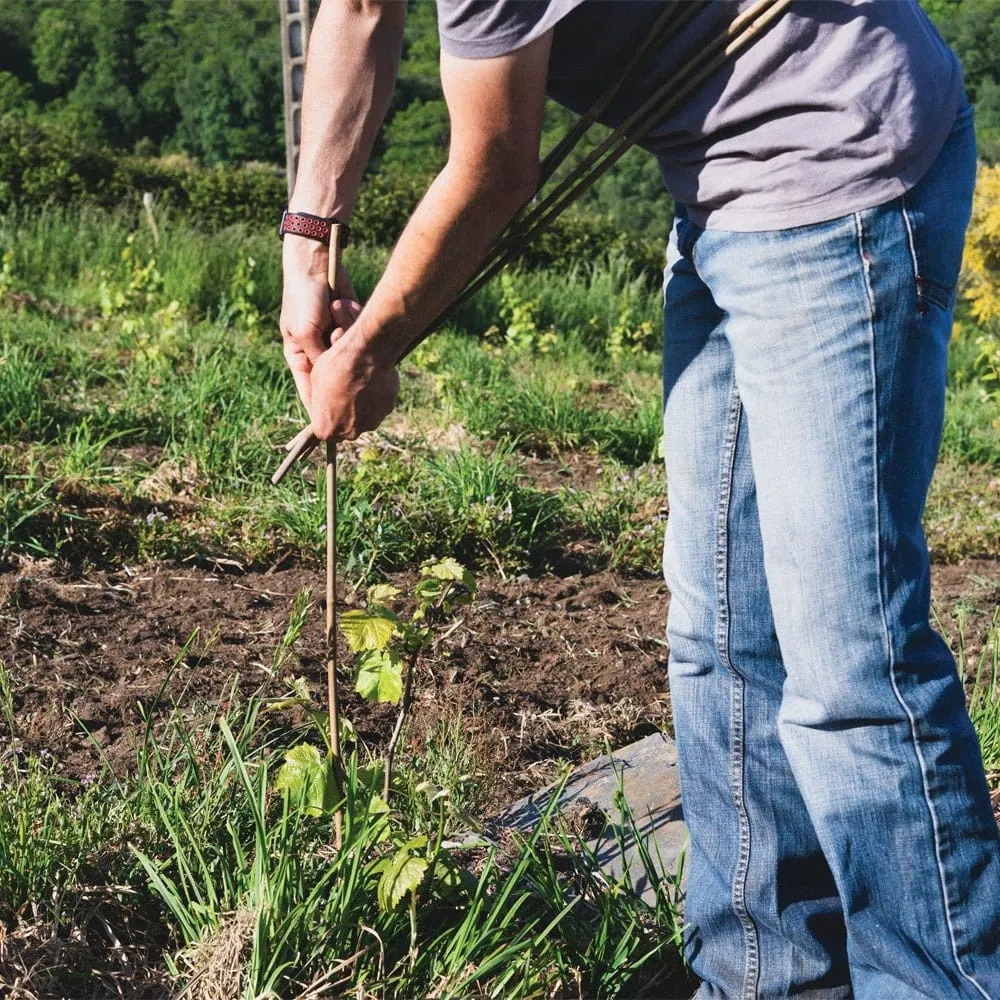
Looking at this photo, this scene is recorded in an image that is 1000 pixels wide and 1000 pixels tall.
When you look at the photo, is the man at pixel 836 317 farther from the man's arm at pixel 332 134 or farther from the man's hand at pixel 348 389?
the man's arm at pixel 332 134

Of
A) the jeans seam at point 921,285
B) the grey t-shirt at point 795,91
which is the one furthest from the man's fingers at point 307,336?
the jeans seam at point 921,285

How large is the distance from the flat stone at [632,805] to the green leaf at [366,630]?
52 cm

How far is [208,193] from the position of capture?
559 inches

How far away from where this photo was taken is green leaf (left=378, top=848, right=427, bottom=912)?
152cm

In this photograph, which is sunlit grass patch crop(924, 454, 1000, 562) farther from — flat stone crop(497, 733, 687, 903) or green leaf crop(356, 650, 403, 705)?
green leaf crop(356, 650, 403, 705)

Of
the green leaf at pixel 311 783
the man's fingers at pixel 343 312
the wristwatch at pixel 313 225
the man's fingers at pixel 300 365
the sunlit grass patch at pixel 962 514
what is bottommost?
the sunlit grass patch at pixel 962 514

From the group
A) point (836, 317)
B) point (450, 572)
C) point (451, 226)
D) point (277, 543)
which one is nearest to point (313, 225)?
point (451, 226)

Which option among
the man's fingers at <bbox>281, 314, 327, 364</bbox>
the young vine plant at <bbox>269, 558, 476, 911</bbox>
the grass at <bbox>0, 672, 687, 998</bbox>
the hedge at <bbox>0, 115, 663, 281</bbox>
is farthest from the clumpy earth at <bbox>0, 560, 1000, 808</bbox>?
the hedge at <bbox>0, 115, 663, 281</bbox>

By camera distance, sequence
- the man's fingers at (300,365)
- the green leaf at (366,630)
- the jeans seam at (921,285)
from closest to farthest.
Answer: the jeans seam at (921,285) → the green leaf at (366,630) → the man's fingers at (300,365)

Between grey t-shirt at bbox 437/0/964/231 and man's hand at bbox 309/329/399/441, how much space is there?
0.45 metres

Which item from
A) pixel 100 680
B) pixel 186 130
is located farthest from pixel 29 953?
pixel 186 130

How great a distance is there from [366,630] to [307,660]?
114 cm

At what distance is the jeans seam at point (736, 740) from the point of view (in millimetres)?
1613

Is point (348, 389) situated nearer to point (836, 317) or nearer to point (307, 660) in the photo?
point (836, 317)
